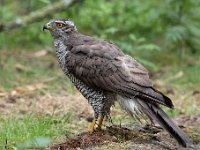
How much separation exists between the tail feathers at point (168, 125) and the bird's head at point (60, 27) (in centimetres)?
151

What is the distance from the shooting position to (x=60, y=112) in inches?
312

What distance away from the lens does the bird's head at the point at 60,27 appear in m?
6.77

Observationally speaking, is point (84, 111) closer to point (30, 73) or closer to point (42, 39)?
point (30, 73)

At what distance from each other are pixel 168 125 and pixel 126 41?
7.27 meters

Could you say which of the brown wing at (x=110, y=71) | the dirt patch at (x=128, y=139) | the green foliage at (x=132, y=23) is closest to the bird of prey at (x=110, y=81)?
the brown wing at (x=110, y=71)

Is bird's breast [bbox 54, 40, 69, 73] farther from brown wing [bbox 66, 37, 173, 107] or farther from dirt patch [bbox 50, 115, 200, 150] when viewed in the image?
dirt patch [bbox 50, 115, 200, 150]

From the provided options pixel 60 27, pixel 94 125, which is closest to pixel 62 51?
pixel 60 27

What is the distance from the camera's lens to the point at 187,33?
11992 mm

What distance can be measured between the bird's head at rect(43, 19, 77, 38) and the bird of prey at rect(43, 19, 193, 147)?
22 centimetres

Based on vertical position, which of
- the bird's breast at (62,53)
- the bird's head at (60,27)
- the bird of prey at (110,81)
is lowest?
the bird of prey at (110,81)

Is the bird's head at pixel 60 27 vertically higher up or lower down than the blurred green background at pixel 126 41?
lower down

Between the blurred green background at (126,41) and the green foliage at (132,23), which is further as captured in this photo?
the green foliage at (132,23)

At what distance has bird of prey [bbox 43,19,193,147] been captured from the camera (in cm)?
574

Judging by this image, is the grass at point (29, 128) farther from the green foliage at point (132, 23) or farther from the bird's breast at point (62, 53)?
the green foliage at point (132, 23)
